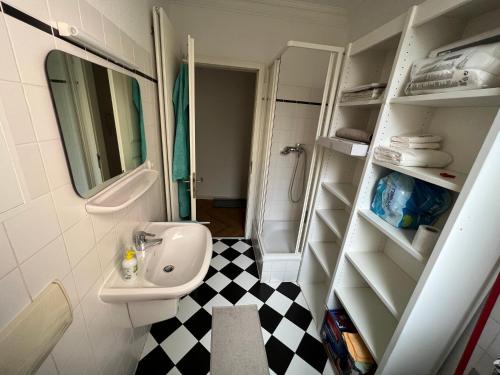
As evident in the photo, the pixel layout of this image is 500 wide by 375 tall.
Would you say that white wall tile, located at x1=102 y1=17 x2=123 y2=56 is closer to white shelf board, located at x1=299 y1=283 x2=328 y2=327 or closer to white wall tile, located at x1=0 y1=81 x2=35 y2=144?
white wall tile, located at x1=0 y1=81 x2=35 y2=144

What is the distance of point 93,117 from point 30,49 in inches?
10.8

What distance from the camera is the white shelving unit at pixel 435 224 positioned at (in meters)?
Answer: 0.69

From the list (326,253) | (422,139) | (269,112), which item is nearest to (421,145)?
(422,139)

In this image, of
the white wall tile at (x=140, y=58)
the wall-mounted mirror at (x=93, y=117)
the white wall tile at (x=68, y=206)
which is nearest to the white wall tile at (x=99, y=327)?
the white wall tile at (x=68, y=206)

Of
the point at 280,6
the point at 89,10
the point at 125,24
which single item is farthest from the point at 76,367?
the point at 280,6

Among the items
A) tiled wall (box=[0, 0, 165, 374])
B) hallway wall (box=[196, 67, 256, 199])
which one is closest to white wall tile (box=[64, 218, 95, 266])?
tiled wall (box=[0, 0, 165, 374])

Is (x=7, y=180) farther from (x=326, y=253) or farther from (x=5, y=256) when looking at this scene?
(x=326, y=253)

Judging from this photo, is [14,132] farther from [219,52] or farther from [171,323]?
[219,52]

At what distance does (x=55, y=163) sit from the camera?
0.60m

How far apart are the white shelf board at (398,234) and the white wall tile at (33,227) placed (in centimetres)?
129

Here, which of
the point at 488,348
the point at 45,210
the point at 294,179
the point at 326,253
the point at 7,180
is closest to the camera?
the point at 7,180

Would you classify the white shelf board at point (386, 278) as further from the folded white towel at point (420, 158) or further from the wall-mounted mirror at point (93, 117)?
the wall-mounted mirror at point (93, 117)

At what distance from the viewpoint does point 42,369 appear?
562 millimetres

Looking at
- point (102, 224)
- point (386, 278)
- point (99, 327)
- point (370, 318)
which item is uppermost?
point (102, 224)
